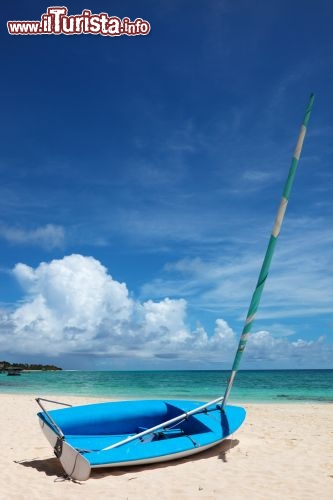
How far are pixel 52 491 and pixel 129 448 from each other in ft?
4.56

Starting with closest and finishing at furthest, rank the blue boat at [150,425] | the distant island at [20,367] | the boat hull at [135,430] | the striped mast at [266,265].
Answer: the boat hull at [135,430] → the blue boat at [150,425] → the striped mast at [266,265] → the distant island at [20,367]

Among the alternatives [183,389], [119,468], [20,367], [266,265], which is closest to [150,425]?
[119,468]

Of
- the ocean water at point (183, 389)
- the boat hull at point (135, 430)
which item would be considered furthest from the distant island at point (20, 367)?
the boat hull at point (135, 430)

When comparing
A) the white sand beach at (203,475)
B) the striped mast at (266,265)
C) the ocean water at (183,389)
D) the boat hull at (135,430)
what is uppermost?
the striped mast at (266,265)

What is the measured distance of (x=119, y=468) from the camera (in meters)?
7.02

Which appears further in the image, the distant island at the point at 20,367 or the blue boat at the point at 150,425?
the distant island at the point at 20,367

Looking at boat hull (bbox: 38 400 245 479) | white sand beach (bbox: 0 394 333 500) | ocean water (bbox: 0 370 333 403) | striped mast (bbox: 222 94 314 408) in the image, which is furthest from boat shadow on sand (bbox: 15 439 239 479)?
ocean water (bbox: 0 370 333 403)

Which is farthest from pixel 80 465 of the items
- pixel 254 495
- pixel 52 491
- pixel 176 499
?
pixel 254 495

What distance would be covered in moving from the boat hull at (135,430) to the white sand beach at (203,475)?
A: 0.25m

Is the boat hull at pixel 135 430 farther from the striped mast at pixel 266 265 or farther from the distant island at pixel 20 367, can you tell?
the distant island at pixel 20 367

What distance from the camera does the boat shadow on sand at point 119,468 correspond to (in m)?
6.83

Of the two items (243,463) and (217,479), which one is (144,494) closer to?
(217,479)

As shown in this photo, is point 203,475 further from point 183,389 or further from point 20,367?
point 20,367

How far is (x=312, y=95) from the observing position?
8906 mm
